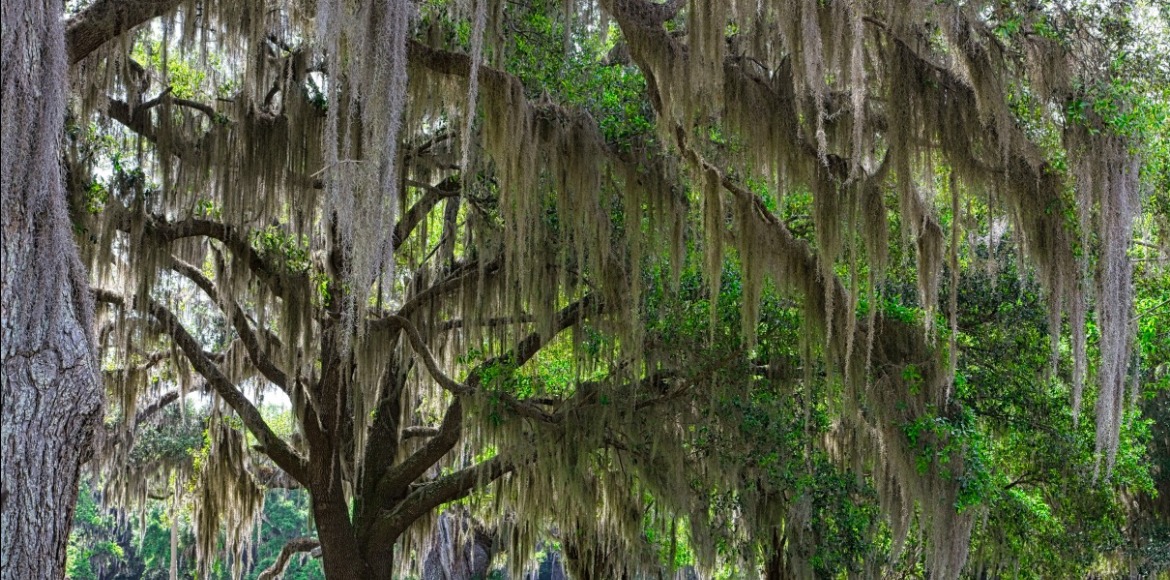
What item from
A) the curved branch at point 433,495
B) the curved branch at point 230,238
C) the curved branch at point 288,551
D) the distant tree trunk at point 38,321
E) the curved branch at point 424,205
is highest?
the curved branch at point 424,205

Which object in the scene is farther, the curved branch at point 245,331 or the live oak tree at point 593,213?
the curved branch at point 245,331

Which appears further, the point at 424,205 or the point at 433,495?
the point at 433,495

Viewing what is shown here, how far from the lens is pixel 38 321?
393cm

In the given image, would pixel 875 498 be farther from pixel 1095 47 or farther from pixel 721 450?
pixel 1095 47

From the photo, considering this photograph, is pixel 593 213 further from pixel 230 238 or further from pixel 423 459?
pixel 423 459

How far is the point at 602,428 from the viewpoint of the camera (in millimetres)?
9773

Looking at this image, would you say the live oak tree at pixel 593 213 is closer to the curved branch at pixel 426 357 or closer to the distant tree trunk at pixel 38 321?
the curved branch at pixel 426 357

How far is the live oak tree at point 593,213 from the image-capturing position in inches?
307

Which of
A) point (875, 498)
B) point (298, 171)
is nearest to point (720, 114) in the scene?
point (298, 171)

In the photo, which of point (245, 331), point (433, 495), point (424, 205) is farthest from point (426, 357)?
point (245, 331)

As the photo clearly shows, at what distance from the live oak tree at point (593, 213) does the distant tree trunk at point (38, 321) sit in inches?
80.2

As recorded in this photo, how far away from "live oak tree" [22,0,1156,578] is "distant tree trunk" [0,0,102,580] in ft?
6.68

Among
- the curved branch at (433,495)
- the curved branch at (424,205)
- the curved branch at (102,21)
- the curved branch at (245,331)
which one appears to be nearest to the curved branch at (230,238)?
the curved branch at (245,331)

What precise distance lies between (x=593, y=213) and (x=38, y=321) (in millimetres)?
5213
